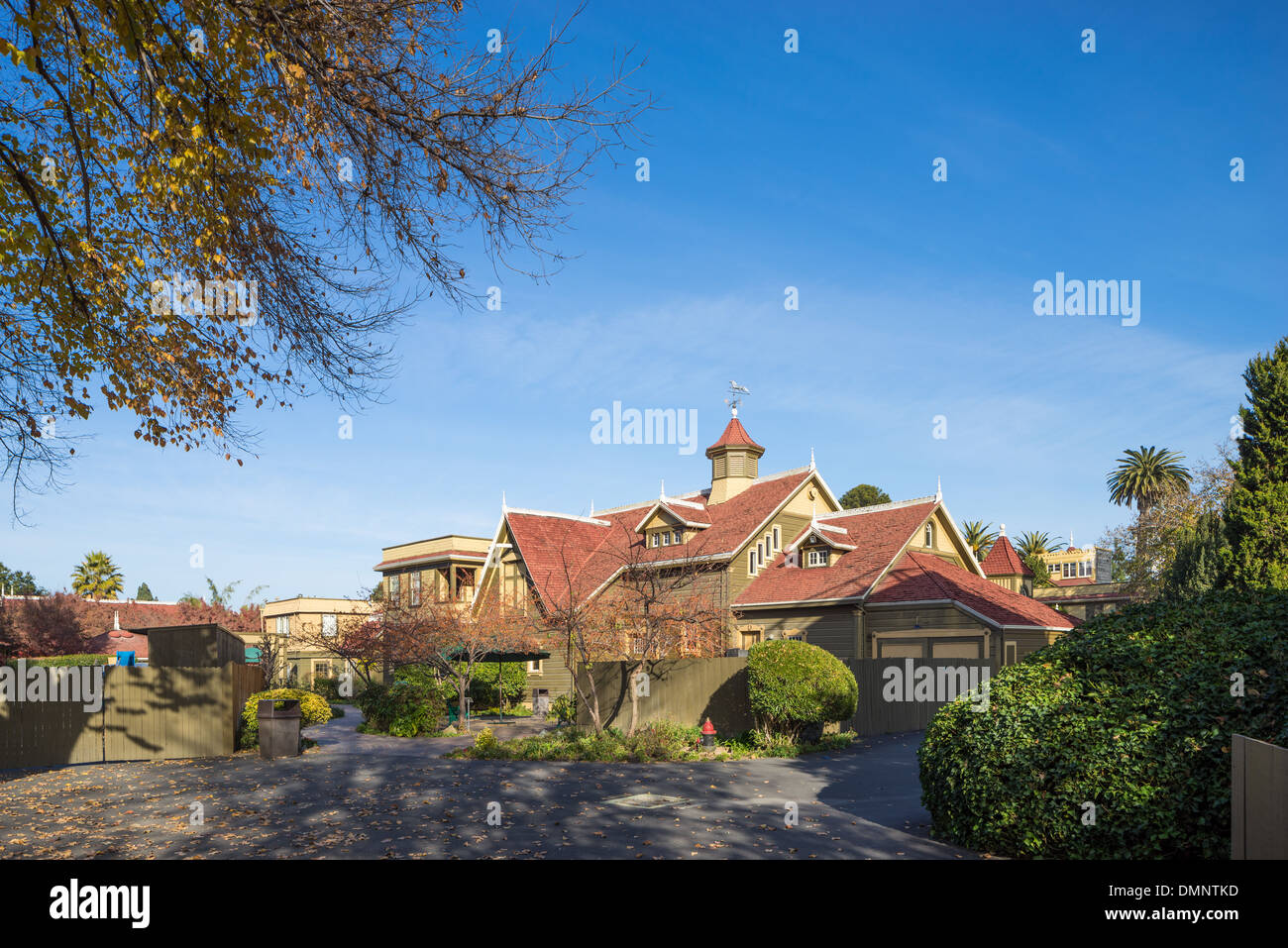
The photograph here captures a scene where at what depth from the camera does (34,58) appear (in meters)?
8.84

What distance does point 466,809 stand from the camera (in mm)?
12453

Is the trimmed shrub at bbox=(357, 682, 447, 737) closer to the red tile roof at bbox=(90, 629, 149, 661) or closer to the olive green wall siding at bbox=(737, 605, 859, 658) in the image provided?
the olive green wall siding at bbox=(737, 605, 859, 658)

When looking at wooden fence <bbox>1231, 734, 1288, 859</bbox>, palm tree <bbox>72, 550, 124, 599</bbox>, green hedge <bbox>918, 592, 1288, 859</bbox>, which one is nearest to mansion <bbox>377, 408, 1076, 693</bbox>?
green hedge <bbox>918, 592, 1288, 859</bbox>

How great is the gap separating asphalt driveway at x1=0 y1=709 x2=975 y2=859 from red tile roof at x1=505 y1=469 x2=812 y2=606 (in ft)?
56.6

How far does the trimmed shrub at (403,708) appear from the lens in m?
26.3

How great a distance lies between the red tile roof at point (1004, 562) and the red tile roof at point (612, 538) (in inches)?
507

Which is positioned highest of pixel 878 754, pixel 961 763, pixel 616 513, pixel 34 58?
pixel 34 58

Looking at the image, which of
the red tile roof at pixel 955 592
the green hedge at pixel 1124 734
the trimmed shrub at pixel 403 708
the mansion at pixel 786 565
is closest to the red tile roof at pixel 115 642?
the mansion at pixel 786 565

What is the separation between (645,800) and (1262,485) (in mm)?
14304
